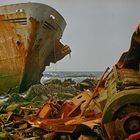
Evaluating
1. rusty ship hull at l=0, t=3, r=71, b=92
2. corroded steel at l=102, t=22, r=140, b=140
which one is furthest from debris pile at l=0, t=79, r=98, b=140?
rusty ship hull at l=0, t=3, r=71, b=92

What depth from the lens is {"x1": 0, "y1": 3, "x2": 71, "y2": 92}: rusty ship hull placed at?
21.8m

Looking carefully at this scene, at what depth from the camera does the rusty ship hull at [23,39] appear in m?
21.8

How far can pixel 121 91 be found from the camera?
16.8 ft

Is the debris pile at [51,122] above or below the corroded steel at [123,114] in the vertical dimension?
below

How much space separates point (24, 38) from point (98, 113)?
15975 millimetres

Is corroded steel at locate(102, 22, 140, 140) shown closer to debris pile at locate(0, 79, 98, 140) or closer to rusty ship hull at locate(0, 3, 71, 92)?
debris pile at locate(0, 79, 98, 140)

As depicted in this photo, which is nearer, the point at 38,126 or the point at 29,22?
the point at 38,126

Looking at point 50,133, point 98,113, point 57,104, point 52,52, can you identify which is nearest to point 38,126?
point 50,133

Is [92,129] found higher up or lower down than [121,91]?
lower down

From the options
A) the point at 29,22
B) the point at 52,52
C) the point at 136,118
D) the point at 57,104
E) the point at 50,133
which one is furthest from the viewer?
the point at 52,52

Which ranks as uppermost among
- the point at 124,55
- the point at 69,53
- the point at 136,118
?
the point at 124,55

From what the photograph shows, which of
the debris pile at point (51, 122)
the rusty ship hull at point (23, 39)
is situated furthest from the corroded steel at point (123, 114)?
the rusty ship hull at point (23, 39)

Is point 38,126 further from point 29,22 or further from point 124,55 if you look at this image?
point 29,22

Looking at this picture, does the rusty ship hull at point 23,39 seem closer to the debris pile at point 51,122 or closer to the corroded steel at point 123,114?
the debris pile at point 51,122
